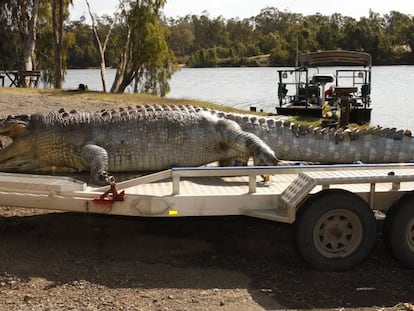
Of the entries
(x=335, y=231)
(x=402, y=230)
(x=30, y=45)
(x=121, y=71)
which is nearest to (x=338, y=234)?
(x=335, y=231)

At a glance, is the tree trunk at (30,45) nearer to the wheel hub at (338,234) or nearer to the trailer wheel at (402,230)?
the wheel hub at (338,234)

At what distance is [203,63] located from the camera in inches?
4360

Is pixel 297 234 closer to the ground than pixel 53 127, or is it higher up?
closer to the ground

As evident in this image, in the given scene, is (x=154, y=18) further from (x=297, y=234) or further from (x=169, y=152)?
(x=297, y=234)

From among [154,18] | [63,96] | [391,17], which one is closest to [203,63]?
[391,17]

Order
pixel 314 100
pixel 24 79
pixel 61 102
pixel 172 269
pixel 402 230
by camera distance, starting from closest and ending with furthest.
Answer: pixel 402 230 < pixel 172 269 < pixel 61 102 < pixel 314 100 < pixel 24 79

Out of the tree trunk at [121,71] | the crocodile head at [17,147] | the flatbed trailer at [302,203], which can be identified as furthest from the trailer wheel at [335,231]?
the tree trunk at [121,71]

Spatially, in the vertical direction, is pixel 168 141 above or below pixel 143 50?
below

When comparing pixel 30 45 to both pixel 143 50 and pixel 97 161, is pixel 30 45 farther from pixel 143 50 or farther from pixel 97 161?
pixel 97 161

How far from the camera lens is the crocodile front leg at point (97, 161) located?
6.31 m

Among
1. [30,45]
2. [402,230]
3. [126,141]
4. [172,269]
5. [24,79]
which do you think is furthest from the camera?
[30,45]

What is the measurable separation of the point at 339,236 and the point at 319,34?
272ft

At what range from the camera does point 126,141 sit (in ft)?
22.7

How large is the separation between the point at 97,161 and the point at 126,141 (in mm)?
523
